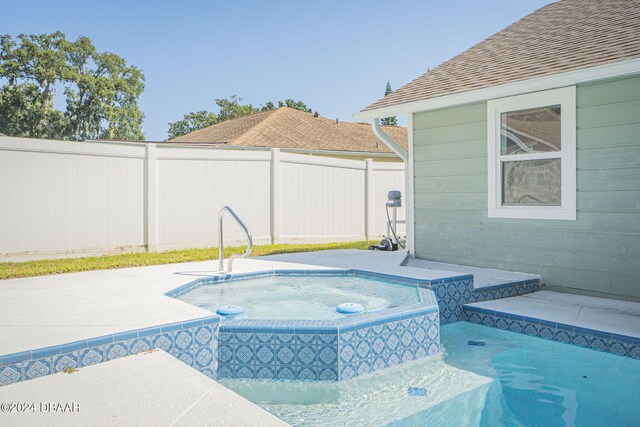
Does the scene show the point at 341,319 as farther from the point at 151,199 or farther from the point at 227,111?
the point at 227,111

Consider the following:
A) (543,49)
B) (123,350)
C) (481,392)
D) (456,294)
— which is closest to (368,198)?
(543,49)

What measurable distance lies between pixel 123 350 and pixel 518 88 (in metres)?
4.90

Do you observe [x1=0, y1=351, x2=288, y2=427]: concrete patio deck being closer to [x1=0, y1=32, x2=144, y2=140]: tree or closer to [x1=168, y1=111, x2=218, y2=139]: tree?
[x1=0, y1=32, x2=144, y2=140]: tree

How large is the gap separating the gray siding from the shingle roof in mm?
335

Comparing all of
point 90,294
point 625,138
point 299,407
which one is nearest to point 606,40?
point 625,138

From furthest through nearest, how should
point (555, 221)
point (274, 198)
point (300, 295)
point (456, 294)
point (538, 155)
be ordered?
point (274, 198) < point (538, 155) < point (555, 221) < point (300, 295) < point (456, 294)

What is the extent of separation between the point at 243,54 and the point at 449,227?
19630 millimetres

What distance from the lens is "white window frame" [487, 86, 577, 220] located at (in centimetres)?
539

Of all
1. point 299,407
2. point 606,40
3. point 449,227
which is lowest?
point 299,407

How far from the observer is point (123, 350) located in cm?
309

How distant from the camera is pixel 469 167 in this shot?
6.53 m

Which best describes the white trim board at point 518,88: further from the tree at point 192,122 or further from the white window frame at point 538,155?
the tree at point 192,122

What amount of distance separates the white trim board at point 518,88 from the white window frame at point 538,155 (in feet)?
0.35

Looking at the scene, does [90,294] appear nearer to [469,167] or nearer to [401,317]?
[401,317]
